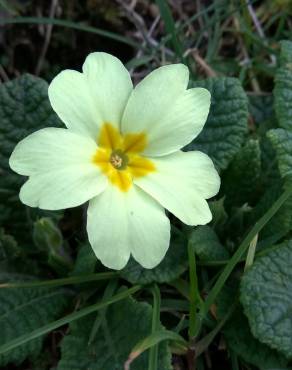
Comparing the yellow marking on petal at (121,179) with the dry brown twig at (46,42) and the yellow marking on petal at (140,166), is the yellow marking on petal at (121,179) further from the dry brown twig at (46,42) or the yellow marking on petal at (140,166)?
the dry brown twig at (46,42)

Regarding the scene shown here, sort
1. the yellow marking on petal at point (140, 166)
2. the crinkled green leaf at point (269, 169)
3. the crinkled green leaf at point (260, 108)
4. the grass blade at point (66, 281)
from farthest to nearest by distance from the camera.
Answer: the crinkled green leaf at point (260, 108) → the crinkled green leaf at point (269, 169) → the grass blade at point (66, 281) → the yellow marking on petal at point (140, 166)

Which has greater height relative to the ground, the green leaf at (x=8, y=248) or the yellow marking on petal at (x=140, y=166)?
the yellow marking on petal at (x=140, y=166)

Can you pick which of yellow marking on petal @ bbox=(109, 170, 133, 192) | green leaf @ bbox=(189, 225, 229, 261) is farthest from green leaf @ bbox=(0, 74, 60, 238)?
green leaf @ bbox=(189, 225, 229, 261)

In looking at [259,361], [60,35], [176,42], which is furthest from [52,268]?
[60,35]

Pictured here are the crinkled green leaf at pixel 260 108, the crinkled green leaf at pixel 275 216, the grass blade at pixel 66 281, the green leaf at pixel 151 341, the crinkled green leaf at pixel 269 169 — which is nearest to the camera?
the green leaf at pixel 151 341

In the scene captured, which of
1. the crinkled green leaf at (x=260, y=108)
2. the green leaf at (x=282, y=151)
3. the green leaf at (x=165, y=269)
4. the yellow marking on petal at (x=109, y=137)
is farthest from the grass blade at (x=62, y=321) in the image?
the crinkled green leaf at (x=260, y=108)

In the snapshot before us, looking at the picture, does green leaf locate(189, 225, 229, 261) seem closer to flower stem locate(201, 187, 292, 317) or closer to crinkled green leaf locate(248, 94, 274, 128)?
flower stem locate(201, 187, 292, 317)

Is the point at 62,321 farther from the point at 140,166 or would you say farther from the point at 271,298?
the point at 271,298

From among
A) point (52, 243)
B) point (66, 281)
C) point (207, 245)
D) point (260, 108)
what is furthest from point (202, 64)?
point (66, 281)
